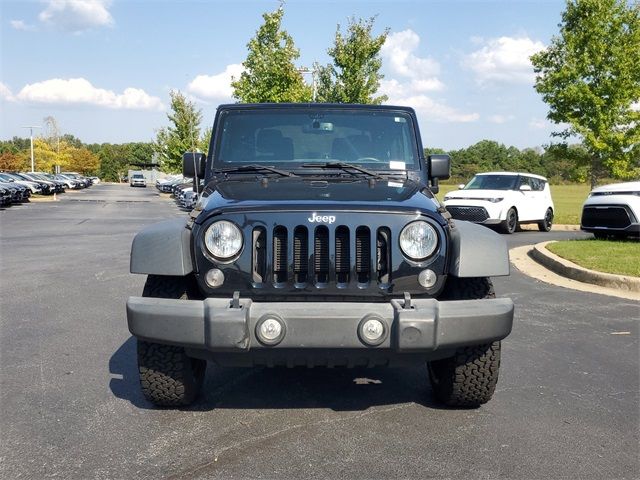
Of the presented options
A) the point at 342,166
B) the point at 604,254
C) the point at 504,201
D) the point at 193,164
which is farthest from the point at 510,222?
the point at 193,164

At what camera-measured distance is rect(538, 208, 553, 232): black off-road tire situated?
16922 mm

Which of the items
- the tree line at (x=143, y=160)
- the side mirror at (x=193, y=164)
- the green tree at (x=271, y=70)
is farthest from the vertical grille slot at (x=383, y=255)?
the tree line at (x=143, y=160)

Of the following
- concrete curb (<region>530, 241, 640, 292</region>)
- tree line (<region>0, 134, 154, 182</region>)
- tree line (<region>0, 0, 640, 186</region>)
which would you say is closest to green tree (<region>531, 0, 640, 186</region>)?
tree line (<region>0, 0, 640, 186</region>)

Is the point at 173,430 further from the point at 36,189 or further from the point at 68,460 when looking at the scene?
the point at 36,189

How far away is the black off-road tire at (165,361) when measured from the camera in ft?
11.5

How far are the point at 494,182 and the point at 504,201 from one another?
121cm

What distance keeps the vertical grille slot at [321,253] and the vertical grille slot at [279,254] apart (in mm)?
166

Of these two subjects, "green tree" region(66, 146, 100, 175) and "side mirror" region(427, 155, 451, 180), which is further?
"green tree" region(66, 146, 100, 175)

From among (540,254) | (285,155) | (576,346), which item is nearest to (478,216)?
(540,254)

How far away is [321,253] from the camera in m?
3.29

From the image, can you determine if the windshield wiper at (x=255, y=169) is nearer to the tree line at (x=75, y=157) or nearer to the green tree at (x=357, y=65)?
the green tree at (x=357, y=65)

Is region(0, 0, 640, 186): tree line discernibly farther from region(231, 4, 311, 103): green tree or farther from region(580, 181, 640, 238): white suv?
region(580, 181, 640, 238): white suv

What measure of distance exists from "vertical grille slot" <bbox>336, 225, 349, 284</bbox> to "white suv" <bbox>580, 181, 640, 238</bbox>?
29.6 feet

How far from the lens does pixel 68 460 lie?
307 cm
